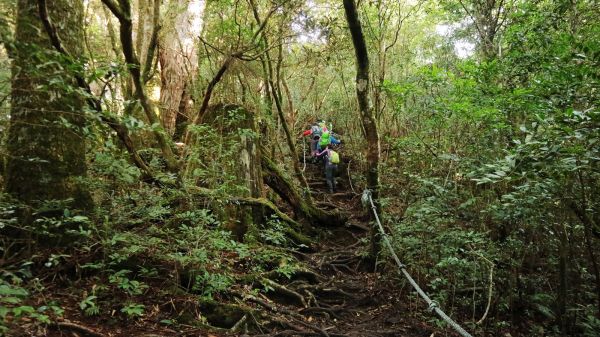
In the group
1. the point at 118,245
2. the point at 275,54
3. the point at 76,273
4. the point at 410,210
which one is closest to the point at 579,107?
the point at 410,210

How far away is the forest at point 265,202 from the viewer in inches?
122

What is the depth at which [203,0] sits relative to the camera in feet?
31.1

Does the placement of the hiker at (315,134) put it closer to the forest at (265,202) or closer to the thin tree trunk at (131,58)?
the forest at (265,202)

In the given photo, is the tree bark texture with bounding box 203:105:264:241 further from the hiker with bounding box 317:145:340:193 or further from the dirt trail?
the hiker with bounding box 317:145:340:193

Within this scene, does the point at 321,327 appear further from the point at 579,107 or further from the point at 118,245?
the point at 579,107

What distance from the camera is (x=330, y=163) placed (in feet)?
38.3

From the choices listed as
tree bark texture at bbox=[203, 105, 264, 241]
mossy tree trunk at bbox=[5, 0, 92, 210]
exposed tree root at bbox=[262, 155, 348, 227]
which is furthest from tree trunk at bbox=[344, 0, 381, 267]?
mossy tree trunk at bbox=[5, 0, 92, 210]

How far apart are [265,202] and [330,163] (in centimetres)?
503

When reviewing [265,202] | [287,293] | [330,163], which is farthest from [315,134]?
[287,293]

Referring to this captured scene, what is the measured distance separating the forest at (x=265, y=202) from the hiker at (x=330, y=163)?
208 cm

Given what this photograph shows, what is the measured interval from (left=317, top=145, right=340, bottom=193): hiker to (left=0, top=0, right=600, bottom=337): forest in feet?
6.84

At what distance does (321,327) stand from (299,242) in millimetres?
2892

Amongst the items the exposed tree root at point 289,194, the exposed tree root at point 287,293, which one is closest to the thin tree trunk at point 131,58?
the exposed tree root at point 287,293

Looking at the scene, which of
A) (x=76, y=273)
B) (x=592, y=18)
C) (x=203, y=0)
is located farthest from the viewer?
(x=203, y=0)
